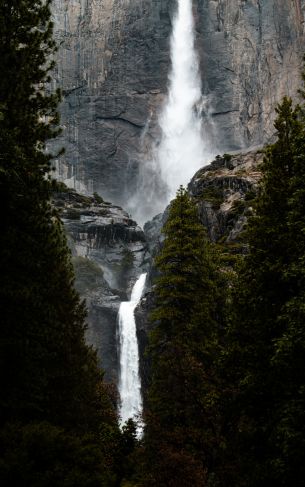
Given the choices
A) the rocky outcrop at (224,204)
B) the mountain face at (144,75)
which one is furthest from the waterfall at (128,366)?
the mountain face at (144,75)

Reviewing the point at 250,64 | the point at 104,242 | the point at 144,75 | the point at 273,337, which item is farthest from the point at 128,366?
the point at 250,64

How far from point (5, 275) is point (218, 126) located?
94388mm

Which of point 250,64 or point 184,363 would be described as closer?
point 184,363

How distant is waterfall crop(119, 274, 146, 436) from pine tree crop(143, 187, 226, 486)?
29.5m

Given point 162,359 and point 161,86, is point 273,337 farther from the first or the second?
point 161,86

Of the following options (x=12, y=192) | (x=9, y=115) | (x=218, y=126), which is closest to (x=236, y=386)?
(x=12, y=192)

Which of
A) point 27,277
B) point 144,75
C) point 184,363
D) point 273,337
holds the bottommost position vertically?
point 184,363

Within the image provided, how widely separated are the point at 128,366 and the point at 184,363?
1580 inches

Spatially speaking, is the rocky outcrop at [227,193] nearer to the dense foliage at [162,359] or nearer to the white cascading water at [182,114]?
the dense foliage at [162,359]

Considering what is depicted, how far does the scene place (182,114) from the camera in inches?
4235

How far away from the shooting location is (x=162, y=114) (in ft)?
345

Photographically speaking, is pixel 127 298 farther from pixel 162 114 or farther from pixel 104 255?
pixel 162 114

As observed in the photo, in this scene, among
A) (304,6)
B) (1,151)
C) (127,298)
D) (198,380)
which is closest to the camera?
(1,151)

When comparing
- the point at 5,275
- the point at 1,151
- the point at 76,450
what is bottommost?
the point at 76,450
